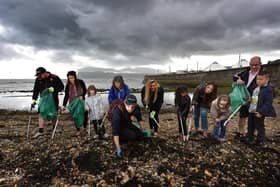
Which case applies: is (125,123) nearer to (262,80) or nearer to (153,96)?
(153,96)

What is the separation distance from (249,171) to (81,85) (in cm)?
575

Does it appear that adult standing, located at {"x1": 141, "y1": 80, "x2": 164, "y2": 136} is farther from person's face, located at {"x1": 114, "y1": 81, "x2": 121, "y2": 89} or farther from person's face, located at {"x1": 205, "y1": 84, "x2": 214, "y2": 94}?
person's face, located at {"x1": 205, "y1": 84, "x2": 214, "y2": 94}

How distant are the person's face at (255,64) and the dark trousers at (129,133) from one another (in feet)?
12.7

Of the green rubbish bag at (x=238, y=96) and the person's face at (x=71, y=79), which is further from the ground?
the person's face at (x=71, y=79)

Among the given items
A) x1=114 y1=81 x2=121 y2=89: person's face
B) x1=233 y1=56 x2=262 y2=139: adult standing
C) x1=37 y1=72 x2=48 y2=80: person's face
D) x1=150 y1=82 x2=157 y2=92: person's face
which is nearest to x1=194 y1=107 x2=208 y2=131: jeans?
x1=233 y1=56 x2=262 y2=139: adult standing

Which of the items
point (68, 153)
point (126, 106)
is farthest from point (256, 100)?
point (68, 153)

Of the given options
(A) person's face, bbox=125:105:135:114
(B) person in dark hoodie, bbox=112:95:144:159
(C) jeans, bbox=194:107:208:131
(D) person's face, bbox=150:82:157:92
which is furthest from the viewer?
(D) person's face, bbox=150:82:157:92

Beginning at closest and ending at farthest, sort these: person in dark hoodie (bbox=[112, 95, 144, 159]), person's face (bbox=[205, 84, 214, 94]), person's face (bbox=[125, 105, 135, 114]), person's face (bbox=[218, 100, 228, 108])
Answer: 1. person in dark hoodie (bbox=[112, 95, 144, 159])
2. person's face (bbox=[125, 105, 135, 114])
3. person's face (bbox=[218, 100, 228, 108])
4. person's face (bbox=[205, 84, 214, 94])

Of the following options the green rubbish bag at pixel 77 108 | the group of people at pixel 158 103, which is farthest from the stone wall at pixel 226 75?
the green rubbish bag at pixel 77 108

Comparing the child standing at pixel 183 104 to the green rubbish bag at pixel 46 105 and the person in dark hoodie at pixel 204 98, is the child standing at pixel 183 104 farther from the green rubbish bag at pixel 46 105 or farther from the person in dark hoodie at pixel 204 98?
the green rubbish bag at pixel 46 105

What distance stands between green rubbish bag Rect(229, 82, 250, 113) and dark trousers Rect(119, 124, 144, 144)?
124 inches

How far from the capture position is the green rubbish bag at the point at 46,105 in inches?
282

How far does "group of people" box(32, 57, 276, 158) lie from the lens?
18.4 feet

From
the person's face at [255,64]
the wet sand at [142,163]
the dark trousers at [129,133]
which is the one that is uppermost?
the person's face at [255,64]
